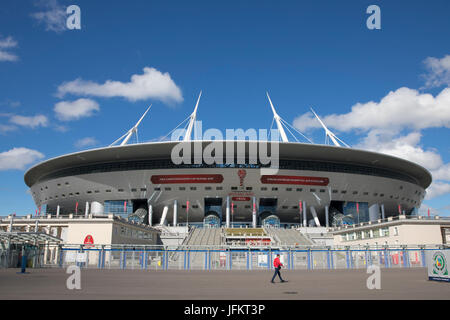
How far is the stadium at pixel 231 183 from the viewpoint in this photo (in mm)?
63438

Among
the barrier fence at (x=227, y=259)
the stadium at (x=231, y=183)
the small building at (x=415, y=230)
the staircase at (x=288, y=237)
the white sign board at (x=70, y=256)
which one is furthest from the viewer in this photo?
the stadium at (x=231, y=183)

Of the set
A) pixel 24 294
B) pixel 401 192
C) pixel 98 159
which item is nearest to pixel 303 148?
pixel 401 192

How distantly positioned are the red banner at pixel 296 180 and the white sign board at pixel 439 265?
1880 inches

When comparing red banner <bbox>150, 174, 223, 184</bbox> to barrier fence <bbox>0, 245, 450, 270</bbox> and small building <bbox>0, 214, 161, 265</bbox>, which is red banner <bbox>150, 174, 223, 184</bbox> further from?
barrier fence <bbox>0, 245, 450, 270</bbox>

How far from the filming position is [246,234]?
55344mm

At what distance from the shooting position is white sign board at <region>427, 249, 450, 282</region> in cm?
1540

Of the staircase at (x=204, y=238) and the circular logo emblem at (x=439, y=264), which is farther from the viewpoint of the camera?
the staircase at (x=204, y=238)

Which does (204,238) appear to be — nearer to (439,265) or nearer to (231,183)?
(231,183)

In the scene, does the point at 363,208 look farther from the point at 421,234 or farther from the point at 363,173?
the point at 421,234
